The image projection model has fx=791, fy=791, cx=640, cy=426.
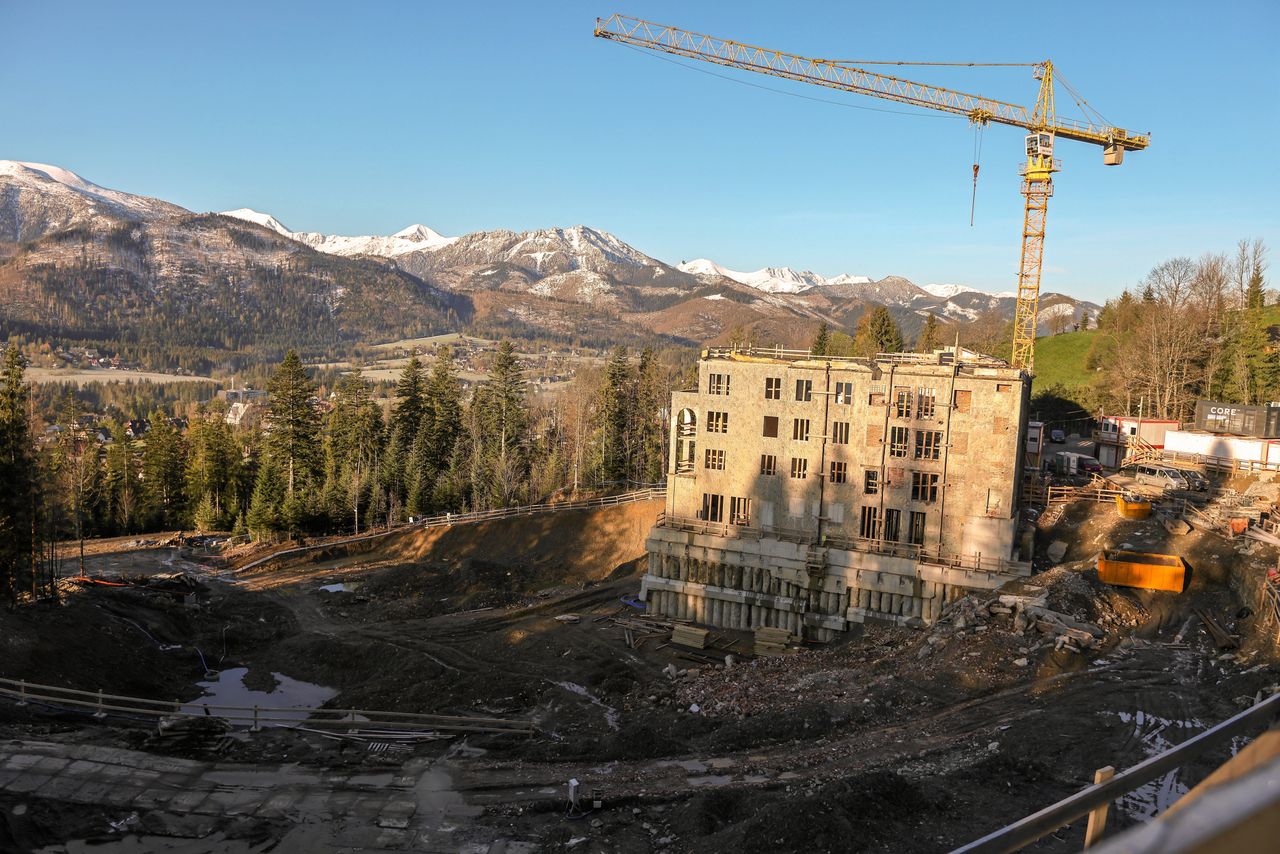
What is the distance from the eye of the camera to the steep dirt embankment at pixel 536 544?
6050 centimetres

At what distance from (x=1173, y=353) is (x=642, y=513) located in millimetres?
53946

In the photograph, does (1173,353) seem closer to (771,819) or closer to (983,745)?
(983,745)

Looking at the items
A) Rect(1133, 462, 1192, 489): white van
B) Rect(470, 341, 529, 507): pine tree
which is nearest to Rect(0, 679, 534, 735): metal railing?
Rect(1133, 462, 1192, 489): white van

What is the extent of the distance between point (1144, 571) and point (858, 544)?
43.9 feet

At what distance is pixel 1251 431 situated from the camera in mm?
57281

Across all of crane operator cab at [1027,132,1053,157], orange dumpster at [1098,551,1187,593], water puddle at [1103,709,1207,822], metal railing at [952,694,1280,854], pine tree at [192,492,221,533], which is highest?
crane operator cab at [1027,132,1053,157]

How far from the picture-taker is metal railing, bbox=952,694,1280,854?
3082 millimetres

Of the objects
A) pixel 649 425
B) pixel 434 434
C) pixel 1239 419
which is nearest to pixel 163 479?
pixel 434 434

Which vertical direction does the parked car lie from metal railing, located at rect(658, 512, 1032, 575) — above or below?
above

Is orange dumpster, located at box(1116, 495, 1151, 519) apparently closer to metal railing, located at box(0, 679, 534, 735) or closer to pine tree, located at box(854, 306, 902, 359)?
metal railing, located at box(0, 679, 534, 735)

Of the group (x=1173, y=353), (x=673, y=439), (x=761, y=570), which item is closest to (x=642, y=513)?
(x=673, y=439)

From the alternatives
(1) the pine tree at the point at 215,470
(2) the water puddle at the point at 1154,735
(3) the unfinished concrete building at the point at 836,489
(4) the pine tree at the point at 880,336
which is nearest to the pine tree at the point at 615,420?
(4) the pine tree at the point at 880,336

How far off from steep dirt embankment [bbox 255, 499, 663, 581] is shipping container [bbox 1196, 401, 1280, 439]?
4242 centimetres

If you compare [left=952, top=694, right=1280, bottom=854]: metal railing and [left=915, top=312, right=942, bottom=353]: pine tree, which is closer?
[left=952, top=694, right=1280, bottom=854]: metal railing
